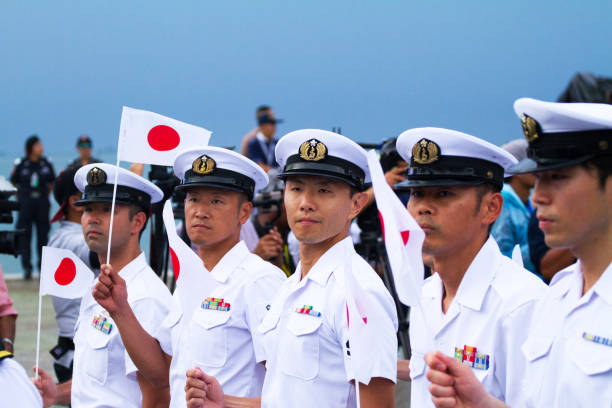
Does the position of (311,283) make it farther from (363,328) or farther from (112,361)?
(112,361)

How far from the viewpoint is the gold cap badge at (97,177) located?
13.4ft

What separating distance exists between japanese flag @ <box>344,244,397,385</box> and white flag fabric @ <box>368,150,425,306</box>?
1.33 feet

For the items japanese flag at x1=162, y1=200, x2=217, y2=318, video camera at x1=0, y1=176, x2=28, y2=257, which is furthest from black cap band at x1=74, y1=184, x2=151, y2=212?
japanese flag at x1=162, y1=200, x2=217, y2=318

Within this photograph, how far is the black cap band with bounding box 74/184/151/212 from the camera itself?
4016 mm

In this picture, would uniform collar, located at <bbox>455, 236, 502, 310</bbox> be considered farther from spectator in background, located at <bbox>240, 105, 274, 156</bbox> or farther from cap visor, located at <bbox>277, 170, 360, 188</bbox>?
spectator in background, located at <bbox>240, 105, 274, 156</bbox>

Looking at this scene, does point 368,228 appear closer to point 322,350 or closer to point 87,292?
point 87,292

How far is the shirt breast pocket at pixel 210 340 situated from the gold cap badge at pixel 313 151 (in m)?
0.77

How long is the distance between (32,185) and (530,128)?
451 inches

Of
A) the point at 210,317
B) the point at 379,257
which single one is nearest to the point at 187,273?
the point at 210,317

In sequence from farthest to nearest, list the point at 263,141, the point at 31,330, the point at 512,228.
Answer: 1. the point at 263,141
2. the point at 31,330
3. the point at 512,228

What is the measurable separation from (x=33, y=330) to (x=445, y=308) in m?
7.20

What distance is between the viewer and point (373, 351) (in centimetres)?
250

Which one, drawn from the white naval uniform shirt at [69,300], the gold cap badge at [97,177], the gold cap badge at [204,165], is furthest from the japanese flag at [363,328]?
the white naval uniform shirt at [69,300]

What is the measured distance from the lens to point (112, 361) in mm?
3635
